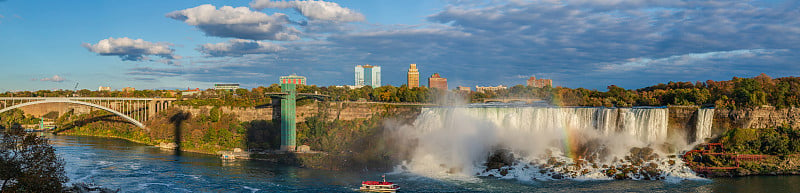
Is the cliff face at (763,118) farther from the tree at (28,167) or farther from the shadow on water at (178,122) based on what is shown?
the shadow on water at (178,122)

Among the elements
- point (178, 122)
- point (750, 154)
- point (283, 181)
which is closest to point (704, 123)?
point (750, 154)

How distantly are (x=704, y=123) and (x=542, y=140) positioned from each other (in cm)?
1445

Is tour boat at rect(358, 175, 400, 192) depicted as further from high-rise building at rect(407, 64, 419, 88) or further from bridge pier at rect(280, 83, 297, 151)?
high-rise building at rect(407, 64, 419, 88)

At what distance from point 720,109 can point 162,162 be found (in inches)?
2162

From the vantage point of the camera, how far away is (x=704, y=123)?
49.9 m

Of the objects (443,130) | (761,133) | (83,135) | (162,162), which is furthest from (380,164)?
(83,135)

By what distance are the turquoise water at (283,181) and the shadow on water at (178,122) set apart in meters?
17.4

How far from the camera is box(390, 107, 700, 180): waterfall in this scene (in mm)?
47719

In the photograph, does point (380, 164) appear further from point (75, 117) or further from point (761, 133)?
point (75, 117)

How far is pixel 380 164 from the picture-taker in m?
51.7

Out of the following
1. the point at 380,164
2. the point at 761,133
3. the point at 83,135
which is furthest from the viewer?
the point at 83,135

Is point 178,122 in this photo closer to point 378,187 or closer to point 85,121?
point 85,121

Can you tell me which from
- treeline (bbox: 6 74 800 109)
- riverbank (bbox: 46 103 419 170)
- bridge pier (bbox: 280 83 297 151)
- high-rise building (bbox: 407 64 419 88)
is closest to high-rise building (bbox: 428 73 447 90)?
high-rise building (bbox: 407 64 419 88)

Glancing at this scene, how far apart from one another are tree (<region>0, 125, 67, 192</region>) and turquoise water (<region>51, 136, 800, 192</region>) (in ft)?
43.5
